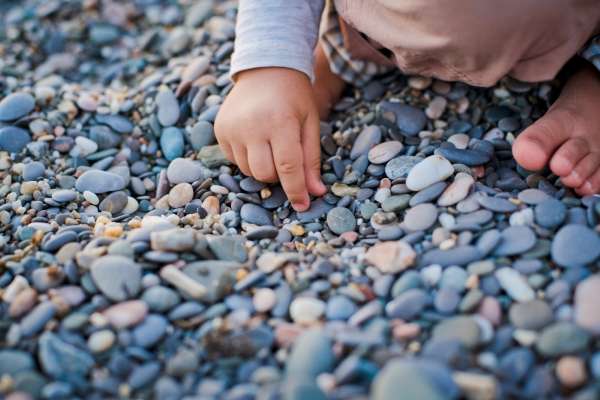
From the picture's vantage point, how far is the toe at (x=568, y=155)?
3.30 ft

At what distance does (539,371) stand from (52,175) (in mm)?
870

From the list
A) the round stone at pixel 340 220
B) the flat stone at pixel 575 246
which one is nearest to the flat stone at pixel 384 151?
the round stone at pixel 340 220

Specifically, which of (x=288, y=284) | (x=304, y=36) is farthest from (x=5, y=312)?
(x=304, y=36)

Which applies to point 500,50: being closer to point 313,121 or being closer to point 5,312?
point 313,121

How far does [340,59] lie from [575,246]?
2.18 ft

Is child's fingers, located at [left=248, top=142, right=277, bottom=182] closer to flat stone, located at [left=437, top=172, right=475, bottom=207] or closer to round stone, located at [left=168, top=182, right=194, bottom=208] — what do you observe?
round stone, located at [left=168, top=182, right=194, bottom=208]

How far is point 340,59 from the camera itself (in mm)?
1343

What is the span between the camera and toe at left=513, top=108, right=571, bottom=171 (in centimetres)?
103

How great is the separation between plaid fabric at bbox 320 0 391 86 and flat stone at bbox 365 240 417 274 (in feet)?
1.71

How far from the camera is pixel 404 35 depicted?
3.51 feet

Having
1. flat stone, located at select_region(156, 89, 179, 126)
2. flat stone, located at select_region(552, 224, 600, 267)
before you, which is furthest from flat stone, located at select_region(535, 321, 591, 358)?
flat stone, located at select_region(156, 89, 179, 126)

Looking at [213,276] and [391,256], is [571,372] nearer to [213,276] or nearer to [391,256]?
[391,256]

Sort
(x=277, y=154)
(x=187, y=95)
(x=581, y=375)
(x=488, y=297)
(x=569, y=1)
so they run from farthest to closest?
1. (x=187, y=95)
2. (x=277, y=154)
3. (x=569, y=1)
4. (x=488, y=297)
5. (x=581, y=375)

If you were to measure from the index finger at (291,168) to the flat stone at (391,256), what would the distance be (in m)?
0.20
